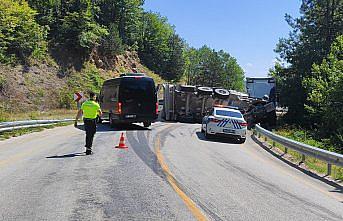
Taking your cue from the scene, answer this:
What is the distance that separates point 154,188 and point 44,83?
41489mm

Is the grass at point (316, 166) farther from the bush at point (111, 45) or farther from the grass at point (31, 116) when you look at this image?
the bush at point (111, 45)

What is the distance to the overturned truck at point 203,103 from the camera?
110 ft

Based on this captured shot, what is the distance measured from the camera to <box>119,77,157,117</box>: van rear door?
77.6 feet

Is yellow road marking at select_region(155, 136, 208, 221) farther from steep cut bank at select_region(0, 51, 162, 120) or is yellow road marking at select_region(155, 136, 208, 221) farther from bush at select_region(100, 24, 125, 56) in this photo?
bush at select_region(100, 24, 125, 56)

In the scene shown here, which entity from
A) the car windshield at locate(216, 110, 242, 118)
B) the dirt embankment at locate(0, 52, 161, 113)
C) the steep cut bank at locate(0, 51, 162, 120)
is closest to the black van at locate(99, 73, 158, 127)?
the car windshield at locate(216, 110, 242, 118)

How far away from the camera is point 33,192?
26.2 ft

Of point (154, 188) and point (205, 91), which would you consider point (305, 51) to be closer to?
point (205, 91)

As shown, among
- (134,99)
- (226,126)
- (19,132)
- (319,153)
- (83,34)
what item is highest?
(83,34)

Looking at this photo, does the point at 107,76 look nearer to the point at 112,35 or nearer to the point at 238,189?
the point at 112,35

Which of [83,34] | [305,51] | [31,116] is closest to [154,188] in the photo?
[31,116]

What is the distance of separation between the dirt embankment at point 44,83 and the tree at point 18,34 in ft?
4.84

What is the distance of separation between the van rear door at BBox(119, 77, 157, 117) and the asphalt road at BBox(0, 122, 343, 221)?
30.1 ft

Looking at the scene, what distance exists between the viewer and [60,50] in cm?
5509

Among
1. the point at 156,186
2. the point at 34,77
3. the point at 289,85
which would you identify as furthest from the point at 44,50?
the point at 156,186
